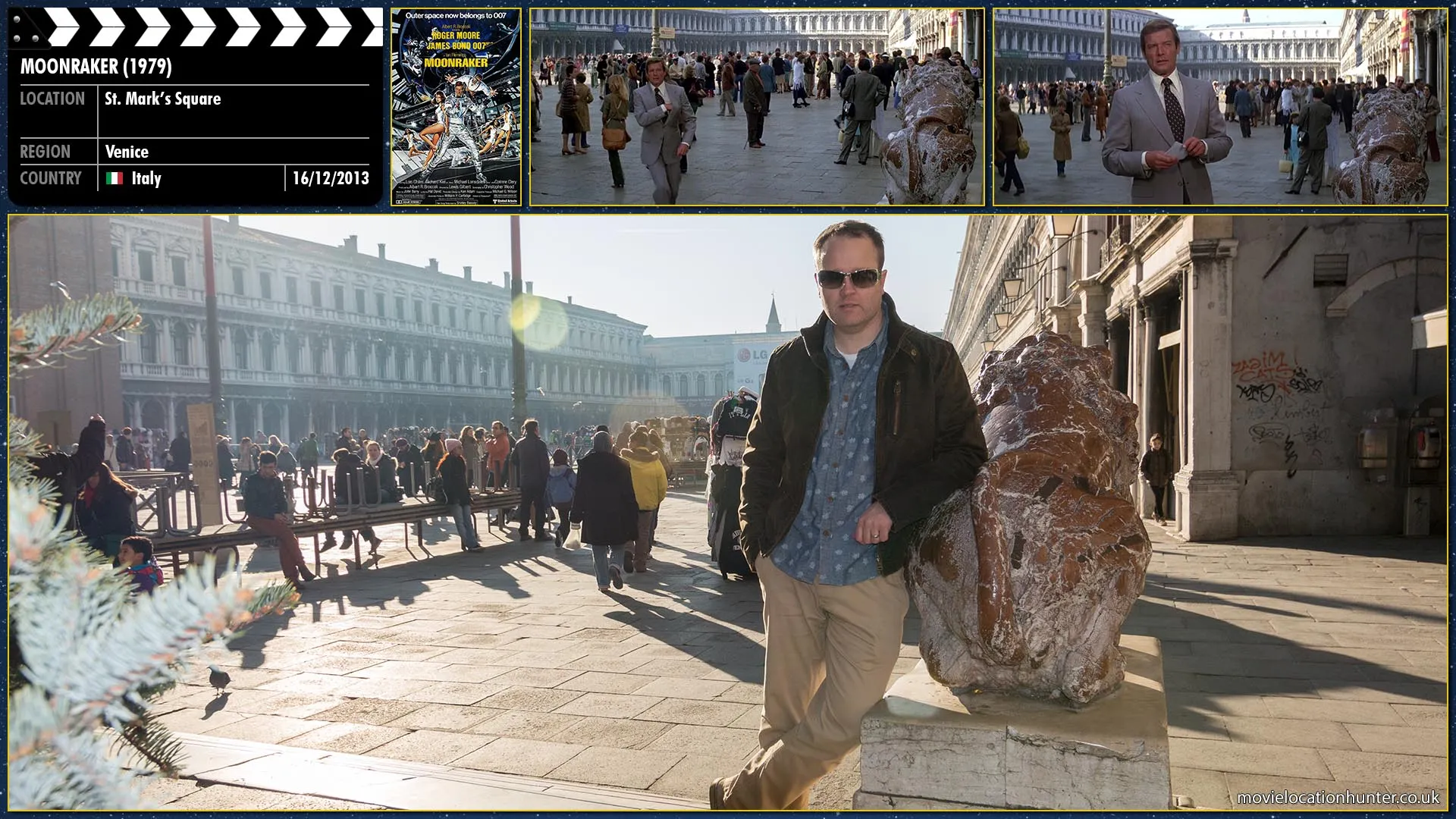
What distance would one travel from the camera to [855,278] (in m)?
3.04

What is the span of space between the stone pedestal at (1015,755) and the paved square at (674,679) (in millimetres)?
1086

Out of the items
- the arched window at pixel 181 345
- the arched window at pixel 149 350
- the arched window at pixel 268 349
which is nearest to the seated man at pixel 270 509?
the arched window at pixel 181 345

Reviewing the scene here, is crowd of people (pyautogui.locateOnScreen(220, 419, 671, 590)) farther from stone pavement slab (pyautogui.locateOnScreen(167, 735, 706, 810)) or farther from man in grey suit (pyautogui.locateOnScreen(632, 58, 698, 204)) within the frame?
man in grey suit (pyautogui.locateOnScreen(632, 58, 698, 204))

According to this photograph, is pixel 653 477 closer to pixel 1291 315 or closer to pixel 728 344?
pixel 1291 315

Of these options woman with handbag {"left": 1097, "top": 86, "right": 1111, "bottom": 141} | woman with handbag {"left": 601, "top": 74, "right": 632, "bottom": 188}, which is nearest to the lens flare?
woman with handbag {"left": 601, "top": 74, "right": 632, "bottom": 188}

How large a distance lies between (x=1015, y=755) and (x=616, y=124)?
2968 millimetres

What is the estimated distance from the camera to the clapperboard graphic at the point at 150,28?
123 inches

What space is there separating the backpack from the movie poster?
33.4 ft

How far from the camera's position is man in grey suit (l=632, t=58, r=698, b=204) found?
4.41 m

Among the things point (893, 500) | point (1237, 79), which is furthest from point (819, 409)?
point (1237, 79)

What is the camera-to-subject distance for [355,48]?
3.30m

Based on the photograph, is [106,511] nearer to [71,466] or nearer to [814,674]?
[71,466]

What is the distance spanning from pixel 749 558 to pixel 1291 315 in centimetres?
1158

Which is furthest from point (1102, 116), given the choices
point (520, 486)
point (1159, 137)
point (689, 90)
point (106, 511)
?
point (520, 486)
